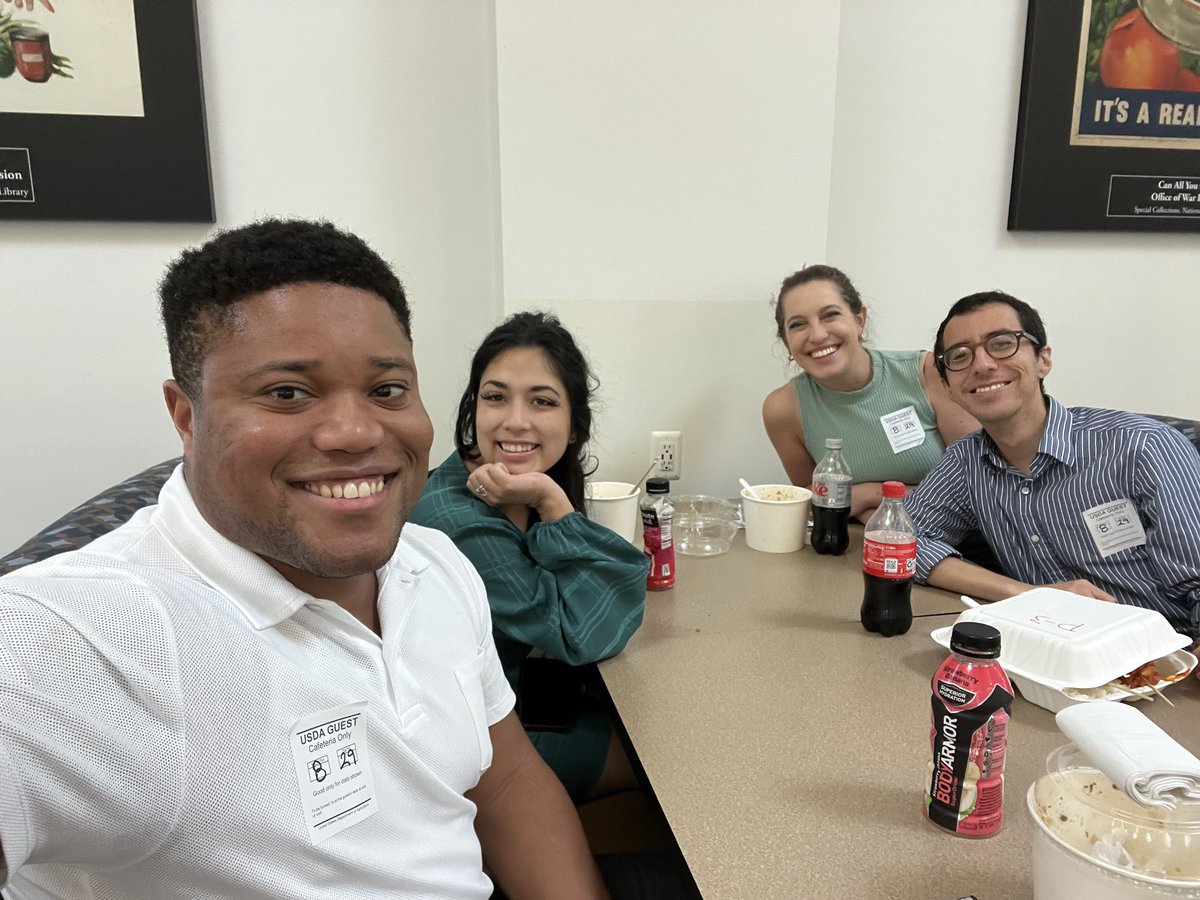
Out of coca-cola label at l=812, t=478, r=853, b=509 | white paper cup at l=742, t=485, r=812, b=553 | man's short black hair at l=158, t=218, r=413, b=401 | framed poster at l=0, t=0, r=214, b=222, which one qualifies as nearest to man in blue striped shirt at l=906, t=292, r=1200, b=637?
coca-cola label at l=812, t=478, r=853, b=509

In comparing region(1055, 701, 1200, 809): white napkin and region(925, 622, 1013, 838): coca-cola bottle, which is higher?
region(1055, 701, 1200, 809): white napkin

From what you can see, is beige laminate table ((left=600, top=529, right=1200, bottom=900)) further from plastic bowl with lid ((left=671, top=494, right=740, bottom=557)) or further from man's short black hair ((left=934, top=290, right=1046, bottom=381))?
man's short black hair ((left=934, top=290, right=1046, bottom=381))

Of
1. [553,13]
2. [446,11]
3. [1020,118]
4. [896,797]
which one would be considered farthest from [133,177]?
[1020,118]

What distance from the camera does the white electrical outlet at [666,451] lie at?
87.6 inches

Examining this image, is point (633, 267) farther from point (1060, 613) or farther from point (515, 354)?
point (1060, 613)

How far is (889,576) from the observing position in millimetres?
1274

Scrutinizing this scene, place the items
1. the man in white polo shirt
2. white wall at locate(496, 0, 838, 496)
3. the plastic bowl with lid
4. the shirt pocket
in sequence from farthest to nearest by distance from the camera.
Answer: white wall at locate(496, 0, 838, 496) → the plastic bowl with lid → the shirt pocket → the man in white polo shirt

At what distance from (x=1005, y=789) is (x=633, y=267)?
161cm

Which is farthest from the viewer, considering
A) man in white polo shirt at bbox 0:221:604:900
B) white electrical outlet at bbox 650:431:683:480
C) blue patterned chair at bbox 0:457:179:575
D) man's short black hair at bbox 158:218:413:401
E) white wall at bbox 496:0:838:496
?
white electrical outlet at bbox 650:431:683:480

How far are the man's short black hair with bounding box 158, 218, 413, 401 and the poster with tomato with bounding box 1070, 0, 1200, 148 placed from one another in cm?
249

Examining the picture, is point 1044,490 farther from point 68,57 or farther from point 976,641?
point 68,57

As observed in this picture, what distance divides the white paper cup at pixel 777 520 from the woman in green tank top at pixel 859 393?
26 cm

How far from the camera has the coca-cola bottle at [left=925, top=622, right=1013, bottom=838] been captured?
77cm

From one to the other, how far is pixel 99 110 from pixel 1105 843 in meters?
2.35
